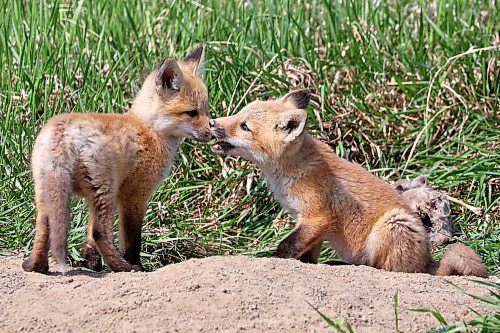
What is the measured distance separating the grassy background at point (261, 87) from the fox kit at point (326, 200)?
2.39ft

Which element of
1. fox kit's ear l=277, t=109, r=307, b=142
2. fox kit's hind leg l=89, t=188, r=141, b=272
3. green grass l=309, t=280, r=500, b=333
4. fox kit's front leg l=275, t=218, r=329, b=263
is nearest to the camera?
green grass l=309, t=280, r=500, b=333

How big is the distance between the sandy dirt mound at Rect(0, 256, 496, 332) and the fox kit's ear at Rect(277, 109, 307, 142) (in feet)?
3.89

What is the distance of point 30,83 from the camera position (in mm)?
7910

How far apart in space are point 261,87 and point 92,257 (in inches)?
107

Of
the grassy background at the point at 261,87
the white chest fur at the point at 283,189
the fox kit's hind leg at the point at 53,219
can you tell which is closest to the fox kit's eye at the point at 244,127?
the white chest fur at the point at 283,189

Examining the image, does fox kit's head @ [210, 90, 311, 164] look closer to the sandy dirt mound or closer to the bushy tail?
the sandy dirt mound

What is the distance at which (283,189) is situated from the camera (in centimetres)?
636

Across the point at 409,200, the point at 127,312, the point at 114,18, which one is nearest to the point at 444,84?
the point at 409,200

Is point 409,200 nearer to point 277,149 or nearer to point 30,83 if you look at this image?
point 277,149

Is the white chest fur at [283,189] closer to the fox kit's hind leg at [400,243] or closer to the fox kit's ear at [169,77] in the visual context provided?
the fox kit's hind leg at [400,243]

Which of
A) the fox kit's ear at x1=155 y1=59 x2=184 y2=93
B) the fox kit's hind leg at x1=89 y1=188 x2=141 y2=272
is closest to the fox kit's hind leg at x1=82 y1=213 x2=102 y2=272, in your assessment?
the fox kit's hind leg at x1=89 y1=188 x2=141 y2=272

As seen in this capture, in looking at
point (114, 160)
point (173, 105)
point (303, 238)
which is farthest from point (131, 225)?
point (303, 238)

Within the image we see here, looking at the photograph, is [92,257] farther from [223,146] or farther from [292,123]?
[292,123]

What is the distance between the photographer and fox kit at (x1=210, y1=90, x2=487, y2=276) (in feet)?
20.1
